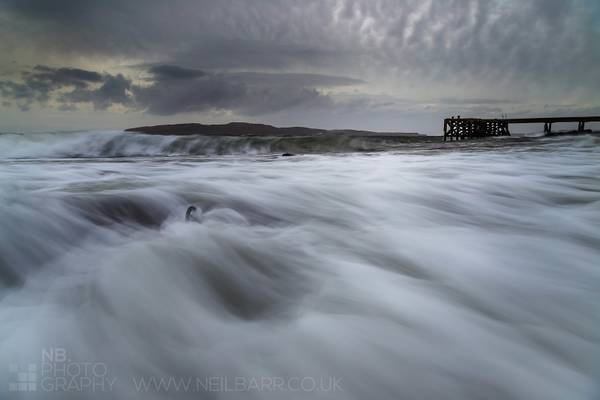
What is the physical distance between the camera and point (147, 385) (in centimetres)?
86

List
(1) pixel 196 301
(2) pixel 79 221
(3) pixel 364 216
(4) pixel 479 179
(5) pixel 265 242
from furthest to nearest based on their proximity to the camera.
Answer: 1. (4) pixel 479 179
2. (3) pixel 364 216
3. (2) pixel 79 221
4. (5) pixel 265 242
5. (1) pixel 196 301

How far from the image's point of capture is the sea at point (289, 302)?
2.91ft

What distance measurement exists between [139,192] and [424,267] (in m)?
2.18

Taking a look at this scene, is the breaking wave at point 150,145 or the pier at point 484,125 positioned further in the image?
the pier at point 484,125

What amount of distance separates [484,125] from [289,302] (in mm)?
40762

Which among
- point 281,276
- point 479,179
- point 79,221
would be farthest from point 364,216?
point 479,179

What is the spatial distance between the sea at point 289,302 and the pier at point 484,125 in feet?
108

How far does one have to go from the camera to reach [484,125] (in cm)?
3656

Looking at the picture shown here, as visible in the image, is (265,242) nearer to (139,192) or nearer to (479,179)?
(139,192)

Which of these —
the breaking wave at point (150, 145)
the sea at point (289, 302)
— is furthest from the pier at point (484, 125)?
the sea at point (289, 302)

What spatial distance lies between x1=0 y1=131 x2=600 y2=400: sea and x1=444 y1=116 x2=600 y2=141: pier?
108 ft

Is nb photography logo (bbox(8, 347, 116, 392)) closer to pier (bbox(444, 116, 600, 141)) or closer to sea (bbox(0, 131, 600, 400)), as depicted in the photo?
sea (bbox(0, 131, 600, 400))

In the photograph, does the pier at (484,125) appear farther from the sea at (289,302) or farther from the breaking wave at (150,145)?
the sea at (289,302)

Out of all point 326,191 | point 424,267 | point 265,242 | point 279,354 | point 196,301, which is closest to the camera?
point 279,354
